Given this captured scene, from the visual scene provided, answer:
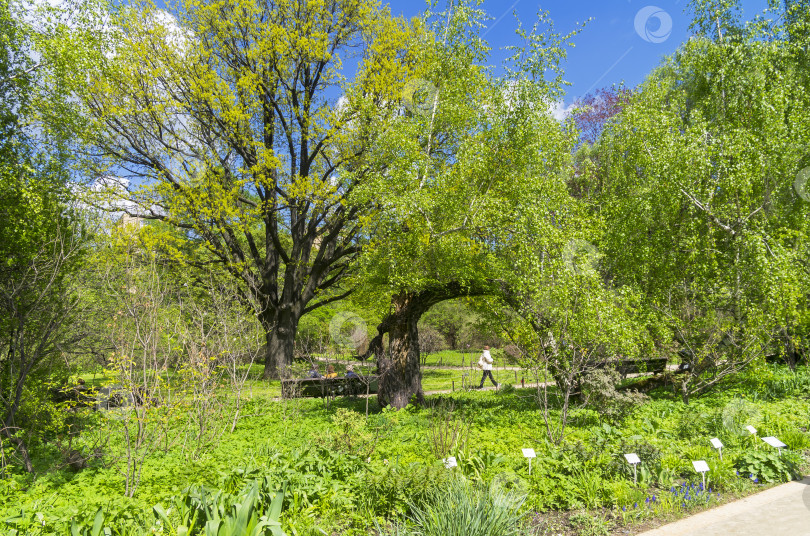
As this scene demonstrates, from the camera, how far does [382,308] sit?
10062 millimetres

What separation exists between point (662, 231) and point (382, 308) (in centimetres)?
662

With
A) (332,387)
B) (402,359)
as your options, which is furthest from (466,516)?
(332,387)

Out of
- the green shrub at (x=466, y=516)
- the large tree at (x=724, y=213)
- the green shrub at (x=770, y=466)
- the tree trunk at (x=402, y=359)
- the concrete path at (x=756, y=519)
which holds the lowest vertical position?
the concrete path at (x=756, y=519)

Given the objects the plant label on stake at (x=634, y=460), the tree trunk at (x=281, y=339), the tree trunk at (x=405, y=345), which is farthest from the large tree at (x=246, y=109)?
the plant label on stake at (x=634, y=460)

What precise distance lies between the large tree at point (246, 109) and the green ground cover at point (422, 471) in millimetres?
7365

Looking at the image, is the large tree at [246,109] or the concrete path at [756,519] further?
the large tree at [246,109]

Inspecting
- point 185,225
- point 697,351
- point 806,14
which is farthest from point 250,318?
point 806,14

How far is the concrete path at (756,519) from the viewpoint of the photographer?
3922 mm

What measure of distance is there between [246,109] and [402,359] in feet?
30.9

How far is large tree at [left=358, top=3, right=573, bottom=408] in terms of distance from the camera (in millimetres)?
9234

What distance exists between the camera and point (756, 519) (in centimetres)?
414

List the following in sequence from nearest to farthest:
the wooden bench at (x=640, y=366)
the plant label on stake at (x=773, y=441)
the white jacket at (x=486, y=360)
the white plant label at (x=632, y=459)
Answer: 1. the white plant label at (x=632, y=459)
2. the plant label on stake at (x=773, y=441)
3. the wooden bench at (x=640, y=366)
4. the white jacket at (x=486, y=360)

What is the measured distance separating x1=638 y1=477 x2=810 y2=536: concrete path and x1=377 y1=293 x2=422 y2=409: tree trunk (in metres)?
6.29

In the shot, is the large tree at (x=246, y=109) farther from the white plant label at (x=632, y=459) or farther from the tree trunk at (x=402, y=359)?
the white plant label at (x=632, y=459)
